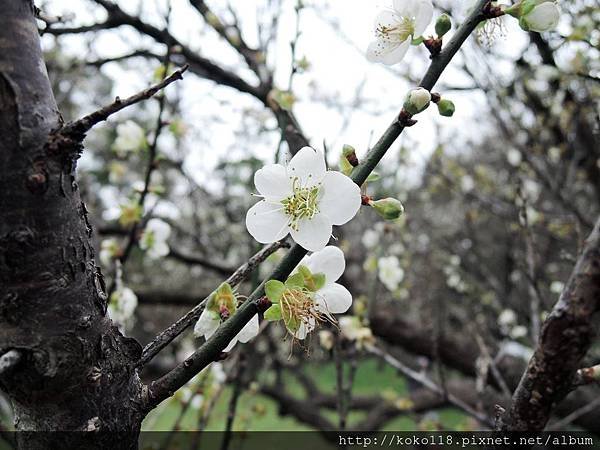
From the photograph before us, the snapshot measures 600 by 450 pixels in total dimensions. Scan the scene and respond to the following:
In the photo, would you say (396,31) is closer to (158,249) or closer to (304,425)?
(158,249)

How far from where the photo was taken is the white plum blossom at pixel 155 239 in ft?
6.11

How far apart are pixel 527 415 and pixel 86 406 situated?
21.3 inches

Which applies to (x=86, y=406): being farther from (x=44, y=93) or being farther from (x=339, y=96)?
(x=339, y=96)

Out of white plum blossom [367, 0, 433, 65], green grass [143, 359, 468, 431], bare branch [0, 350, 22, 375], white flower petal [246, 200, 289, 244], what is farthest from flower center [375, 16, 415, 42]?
green grass [143, 359, 468, 431]

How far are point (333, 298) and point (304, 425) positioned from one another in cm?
382

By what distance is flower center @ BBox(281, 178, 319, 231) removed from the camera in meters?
0.75

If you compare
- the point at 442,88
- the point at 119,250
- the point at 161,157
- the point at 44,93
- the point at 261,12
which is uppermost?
the point at 442,88

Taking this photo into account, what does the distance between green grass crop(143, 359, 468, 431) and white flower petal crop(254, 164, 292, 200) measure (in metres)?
1.16

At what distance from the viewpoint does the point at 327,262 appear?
755 millimetres

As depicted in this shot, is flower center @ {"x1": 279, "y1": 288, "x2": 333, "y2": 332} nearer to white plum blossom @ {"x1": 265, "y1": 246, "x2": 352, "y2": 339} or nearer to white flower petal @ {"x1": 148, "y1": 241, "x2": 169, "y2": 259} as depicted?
white plum blossom @ {"x1": 265, "y1": 246, "x2": 352, "y2": 339}

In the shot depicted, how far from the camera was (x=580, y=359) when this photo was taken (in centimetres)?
53

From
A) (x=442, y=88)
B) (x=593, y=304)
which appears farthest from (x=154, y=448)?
(x=442, y=88)

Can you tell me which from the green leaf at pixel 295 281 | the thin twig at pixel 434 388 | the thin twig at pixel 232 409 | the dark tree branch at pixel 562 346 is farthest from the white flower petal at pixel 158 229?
the dark tree branch at pixel 562 346

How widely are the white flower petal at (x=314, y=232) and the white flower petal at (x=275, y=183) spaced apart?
8cm
